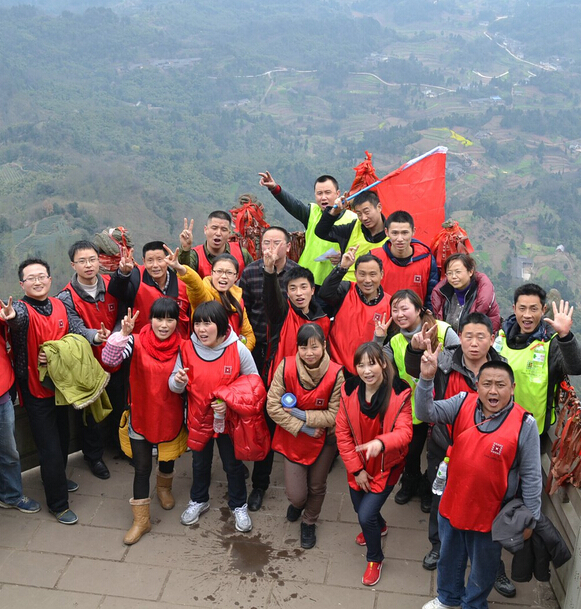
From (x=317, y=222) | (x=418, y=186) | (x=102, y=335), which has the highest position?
(x=418, y=186)

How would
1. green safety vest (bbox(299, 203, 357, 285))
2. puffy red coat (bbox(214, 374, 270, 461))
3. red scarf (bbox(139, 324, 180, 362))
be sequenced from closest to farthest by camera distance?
1. puffy red coat (bbox(214, 374, 270, 461))
2. red scarf (bbox(139, 324, 180, 362))
3. green safety vest (bbox(299, 203, 357, 285))

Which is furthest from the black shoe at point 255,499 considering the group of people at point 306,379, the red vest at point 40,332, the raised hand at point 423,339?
the raised hand at point 423,339

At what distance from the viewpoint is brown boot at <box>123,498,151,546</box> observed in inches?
198

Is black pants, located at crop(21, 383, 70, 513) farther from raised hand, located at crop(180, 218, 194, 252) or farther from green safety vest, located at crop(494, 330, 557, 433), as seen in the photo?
green safety vest, located at crop(494, 330, 557, 433)

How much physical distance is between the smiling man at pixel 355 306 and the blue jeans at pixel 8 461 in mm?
2394

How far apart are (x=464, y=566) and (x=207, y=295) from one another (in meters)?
2.61

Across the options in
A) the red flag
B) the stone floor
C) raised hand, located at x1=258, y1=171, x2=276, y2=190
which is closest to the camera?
the stone floor

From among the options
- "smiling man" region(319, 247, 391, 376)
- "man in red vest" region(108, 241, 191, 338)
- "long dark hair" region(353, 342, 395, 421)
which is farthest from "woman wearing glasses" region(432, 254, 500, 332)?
"man in red vest" region(108, 241, 191, 338)

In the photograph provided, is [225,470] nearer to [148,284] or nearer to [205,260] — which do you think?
[148,284]

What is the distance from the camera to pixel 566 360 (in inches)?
169

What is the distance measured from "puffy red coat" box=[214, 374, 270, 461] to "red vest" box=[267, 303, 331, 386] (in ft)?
1.13

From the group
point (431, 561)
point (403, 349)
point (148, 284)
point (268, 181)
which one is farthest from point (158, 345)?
point (431, 561)

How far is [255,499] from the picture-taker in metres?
5.37

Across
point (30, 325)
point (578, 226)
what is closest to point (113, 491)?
point (30, 325)
